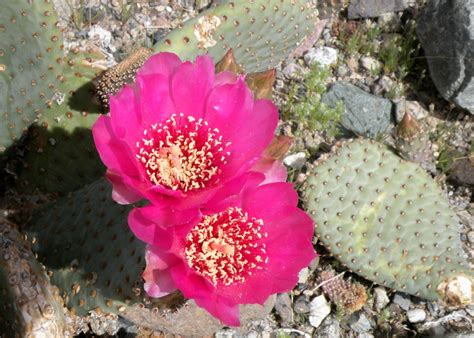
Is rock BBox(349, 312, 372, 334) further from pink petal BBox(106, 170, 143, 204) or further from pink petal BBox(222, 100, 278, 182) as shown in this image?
pink petal BBox(106, 170, 143, 204)

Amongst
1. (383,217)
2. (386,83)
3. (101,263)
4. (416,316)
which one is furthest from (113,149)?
(386,83)

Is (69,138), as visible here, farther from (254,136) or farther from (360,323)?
(360,323)

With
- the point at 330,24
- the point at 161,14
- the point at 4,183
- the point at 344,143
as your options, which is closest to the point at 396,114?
the point at 330,24

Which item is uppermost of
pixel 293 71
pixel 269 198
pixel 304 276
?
pixel 269 198

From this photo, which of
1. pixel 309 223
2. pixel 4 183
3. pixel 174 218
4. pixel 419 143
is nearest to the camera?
pixel 174 218

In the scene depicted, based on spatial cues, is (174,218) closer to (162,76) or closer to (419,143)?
(162,76)

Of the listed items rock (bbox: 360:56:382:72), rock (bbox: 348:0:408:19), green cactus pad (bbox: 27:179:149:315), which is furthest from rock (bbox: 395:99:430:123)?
green cactus pad (bbox: 27:179:149:315)
